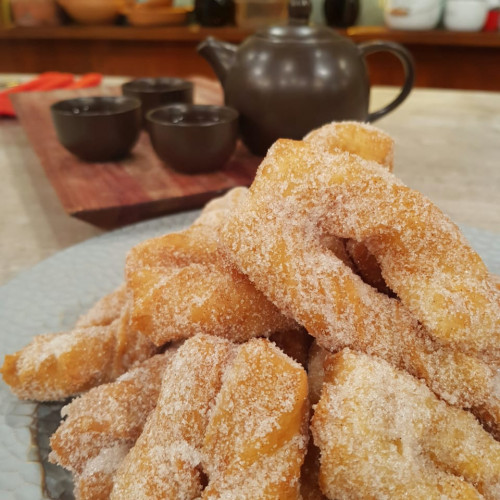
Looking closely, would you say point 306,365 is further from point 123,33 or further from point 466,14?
point 123,33

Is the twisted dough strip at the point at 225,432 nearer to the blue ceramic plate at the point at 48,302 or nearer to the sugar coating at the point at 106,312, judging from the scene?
the blue ceramic plate at the point at 48,302

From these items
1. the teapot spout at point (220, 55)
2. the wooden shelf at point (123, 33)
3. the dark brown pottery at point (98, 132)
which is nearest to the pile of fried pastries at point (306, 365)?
the dark brown pottery at point (98, 132)

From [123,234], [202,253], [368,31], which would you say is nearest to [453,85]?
[368,31]

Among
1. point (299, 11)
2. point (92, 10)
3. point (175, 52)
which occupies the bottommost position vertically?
point (175, 52)

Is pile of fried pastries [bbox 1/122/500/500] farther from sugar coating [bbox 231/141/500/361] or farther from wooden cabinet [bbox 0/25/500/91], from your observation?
wooden cabinet [bbox 0/25/500/91]

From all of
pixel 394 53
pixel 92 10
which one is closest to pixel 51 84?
pixel 394 53

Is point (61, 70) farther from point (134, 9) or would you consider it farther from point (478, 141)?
point (478, 141)
